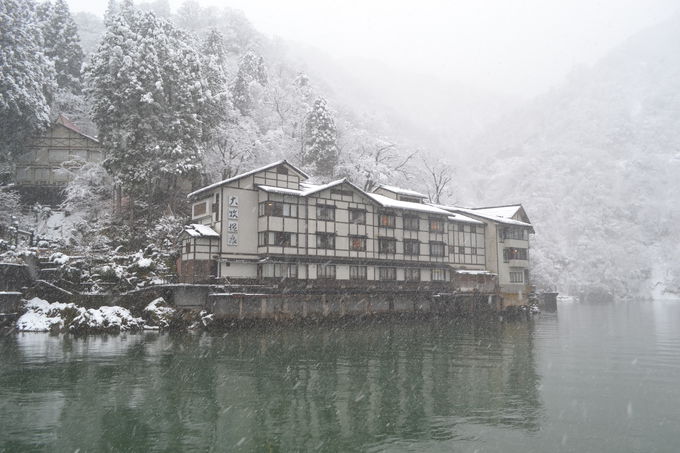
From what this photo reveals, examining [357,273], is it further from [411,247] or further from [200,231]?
[200,231]

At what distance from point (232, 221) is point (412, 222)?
62.4 ft

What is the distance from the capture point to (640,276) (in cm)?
11519

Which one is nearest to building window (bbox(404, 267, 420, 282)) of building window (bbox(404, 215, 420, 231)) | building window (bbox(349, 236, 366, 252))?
building window (bbox(404, 215, 420, 231))

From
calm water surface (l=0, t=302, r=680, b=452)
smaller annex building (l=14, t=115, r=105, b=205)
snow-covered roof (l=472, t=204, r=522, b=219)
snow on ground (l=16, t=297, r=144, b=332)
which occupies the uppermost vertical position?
smaller annex building (l=14, t=115, r=105, b=205)

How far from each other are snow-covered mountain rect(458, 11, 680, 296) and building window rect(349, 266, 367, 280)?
57.4 metres

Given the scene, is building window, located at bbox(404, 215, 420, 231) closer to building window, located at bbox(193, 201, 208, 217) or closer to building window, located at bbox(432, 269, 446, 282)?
building window, located at bbox(432, 269, 446, 282)

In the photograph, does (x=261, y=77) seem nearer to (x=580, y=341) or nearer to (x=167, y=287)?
(x=167, y=287)

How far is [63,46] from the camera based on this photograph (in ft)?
215

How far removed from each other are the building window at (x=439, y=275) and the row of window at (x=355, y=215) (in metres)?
4.08

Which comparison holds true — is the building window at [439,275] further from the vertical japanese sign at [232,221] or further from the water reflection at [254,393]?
the water reflection at [254,393]

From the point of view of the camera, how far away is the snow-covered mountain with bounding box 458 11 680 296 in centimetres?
11350

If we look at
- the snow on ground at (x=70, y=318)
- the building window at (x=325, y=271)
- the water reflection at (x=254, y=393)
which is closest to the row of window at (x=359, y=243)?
the building window at (x=325, y=271)

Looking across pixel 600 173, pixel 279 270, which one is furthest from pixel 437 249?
pixel 600 173

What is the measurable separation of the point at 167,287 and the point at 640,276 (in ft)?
358
